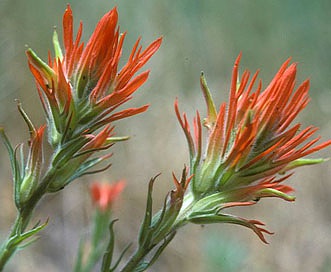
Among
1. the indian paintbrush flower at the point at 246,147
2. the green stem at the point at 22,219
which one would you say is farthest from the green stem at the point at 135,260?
the green stem at the point at 22,219

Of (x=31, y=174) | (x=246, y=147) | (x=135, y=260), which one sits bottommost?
(x=135, y=260)

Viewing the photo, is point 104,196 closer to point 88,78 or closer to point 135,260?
point 135,260

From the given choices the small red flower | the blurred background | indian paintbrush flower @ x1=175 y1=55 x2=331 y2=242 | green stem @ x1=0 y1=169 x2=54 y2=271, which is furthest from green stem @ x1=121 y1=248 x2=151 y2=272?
the blurred background

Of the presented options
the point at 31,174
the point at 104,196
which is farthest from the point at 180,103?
the point at 31,174

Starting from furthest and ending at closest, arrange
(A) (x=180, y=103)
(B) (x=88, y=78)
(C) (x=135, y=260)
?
1. (A) (x=180, y=103)
2. (C) (x=135, y=260)
3. (B) (x=88, y=78)

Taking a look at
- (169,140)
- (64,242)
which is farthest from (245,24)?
(64,242)

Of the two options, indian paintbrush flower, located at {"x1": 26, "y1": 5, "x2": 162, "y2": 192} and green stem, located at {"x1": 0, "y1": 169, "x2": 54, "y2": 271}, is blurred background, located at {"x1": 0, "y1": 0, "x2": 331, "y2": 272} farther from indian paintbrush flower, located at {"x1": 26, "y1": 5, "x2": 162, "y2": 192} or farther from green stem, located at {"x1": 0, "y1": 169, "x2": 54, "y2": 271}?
indian paintbrush flower, located at {"x1": 26, "y1": 5, "x2": 162, "y2": 192}

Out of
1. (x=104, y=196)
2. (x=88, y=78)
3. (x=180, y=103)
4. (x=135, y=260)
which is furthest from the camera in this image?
(x=180, y=103)
